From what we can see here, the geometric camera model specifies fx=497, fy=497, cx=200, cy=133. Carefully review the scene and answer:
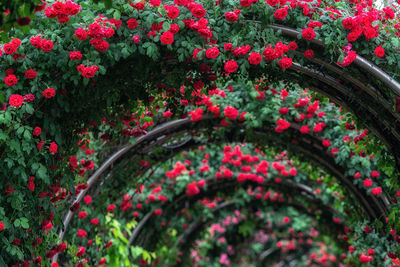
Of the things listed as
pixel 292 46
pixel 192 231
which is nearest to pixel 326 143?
pixel 292 46

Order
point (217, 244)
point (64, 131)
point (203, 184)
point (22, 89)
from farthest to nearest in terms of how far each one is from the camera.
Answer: point (217, 244) → point (203, 184) → point (64, 131) → point (22, 89)

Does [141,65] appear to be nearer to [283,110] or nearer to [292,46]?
[292,46]

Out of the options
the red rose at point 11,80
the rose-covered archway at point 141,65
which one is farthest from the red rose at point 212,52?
the red rose at point 11,80

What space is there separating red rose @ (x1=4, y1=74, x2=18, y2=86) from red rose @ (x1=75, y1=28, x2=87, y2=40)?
19.2 inches

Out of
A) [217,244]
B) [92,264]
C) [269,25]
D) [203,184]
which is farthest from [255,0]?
[217,244]

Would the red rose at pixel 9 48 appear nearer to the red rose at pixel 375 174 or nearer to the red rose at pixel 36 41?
the red rose at pixel 36 41

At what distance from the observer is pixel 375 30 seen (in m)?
3.40

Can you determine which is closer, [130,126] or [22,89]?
[22,89]

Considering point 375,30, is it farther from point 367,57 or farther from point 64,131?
point 64,131

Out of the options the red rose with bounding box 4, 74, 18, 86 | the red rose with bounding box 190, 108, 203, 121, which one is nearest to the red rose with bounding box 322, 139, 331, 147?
the red rose with bounding box 190, 108, 203, 121

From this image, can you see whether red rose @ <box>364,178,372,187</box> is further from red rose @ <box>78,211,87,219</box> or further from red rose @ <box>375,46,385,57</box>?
red rose @ <box>78,211,87,219</box>

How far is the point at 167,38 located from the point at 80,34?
542 millimetres

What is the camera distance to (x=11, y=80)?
10.2 ft

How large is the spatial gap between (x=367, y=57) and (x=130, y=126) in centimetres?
240
